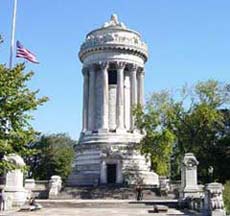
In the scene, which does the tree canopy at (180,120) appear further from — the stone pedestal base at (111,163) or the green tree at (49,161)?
the green tree at (49,161)

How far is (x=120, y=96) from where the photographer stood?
59.6 metres

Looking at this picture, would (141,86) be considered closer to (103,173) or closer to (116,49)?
(116,49)

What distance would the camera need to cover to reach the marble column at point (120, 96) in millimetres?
59344

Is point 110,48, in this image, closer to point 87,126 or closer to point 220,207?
point 87,126

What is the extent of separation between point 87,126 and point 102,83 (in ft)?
18.2

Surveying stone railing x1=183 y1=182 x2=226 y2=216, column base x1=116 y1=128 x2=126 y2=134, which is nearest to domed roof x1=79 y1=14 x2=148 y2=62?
column base x1=116 y1=128 x2=126 y2=134

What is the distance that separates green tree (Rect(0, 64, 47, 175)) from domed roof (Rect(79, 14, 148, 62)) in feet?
119

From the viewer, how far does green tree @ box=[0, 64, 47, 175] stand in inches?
918

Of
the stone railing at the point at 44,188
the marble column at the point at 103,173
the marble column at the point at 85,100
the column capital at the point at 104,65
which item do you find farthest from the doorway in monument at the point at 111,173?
the column capital at the point at 104,65

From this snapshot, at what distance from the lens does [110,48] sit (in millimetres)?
60281

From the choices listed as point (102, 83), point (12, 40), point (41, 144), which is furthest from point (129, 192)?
point (41, 144)

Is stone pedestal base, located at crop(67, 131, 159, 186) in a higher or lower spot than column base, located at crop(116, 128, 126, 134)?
lower

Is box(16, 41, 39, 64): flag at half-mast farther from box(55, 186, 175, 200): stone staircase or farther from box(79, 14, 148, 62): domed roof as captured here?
Answer: box(79, 14, 148, 62): domed roof

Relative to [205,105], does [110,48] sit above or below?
above
